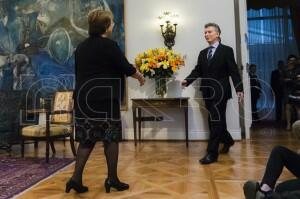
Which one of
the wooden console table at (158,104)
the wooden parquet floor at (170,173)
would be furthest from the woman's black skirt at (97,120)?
the wooden console table at (158,104)

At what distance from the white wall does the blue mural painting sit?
58cm

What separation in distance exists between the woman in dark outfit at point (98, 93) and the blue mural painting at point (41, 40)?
297 cm

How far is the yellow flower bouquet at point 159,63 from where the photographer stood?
15.2 ft

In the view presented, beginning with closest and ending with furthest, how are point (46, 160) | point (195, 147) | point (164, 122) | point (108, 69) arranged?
point (108, 69)
point (46, 160)
point (195, 147)
point (164, 122)

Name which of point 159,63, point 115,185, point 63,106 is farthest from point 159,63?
point 115,185

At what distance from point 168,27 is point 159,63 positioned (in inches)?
29.7

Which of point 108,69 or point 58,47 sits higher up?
point 58,47

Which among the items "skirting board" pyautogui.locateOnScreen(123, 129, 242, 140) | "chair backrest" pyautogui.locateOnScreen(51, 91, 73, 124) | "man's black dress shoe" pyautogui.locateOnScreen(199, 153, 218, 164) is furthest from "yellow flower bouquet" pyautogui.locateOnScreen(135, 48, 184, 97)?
Result: "man's black dress shoe" pyautogui.locateOnScreen(199, 153, 218, 164)

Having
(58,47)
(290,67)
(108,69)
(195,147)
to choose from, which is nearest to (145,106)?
(195,147)

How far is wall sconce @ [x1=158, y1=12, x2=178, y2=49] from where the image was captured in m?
5.04

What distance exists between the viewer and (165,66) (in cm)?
459

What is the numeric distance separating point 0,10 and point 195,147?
393 cm

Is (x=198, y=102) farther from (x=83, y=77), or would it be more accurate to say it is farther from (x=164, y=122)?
(x=83, y=77)

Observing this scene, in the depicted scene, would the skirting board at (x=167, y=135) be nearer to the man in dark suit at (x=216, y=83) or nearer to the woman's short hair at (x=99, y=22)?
the man in dark suit at (x=216, y=83)
